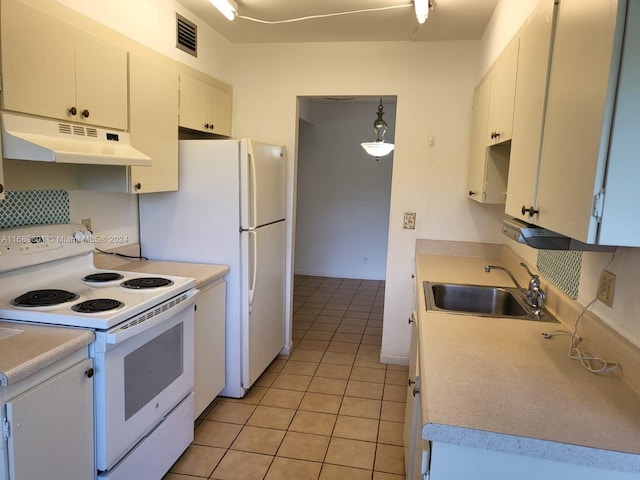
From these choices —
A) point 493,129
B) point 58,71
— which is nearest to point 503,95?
point 493,129

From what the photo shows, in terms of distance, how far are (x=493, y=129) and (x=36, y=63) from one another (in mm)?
2095

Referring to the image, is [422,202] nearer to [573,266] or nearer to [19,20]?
[573,266]

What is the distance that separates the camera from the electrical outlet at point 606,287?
4.74 ft

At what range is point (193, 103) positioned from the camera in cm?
304

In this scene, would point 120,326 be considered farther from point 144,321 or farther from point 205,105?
point 205,105

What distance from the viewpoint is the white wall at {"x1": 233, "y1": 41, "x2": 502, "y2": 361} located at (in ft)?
11.1

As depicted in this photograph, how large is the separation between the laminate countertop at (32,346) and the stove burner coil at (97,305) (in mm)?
100

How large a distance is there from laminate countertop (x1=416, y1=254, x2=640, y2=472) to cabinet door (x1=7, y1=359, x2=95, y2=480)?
3.97 feet

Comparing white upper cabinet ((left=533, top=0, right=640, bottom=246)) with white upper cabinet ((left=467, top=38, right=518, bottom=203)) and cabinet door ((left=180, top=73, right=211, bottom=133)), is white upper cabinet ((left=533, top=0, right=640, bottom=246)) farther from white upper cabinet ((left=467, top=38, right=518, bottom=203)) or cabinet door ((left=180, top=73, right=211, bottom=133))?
cabinet door ((left=180, top=73, right=211, bottom=133))

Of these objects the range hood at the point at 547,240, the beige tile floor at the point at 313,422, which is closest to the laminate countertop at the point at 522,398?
the range hood at the point at 547,240

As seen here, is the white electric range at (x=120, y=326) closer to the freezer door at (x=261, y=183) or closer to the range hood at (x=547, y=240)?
the freezer door at (x=261, y=183)

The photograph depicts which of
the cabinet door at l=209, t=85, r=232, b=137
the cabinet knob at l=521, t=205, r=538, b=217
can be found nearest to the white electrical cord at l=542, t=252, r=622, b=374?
the cabinet knob at l=521, t=205, r=538, b=217

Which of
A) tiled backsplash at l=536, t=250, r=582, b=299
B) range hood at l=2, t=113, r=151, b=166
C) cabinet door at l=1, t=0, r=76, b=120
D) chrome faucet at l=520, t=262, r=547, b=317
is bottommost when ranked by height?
chrome faucet at l=520, t=262, r=547, b=317

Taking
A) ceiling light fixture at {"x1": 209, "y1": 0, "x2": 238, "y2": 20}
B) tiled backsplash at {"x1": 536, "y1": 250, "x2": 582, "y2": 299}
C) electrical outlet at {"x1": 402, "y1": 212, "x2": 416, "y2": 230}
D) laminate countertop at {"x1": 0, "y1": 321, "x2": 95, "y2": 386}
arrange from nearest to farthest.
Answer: laminate countertop at {"x1": 0, "y1": 321, "x2": 95, "y2": 386}, tiled backsplash at {"x1": 536, "y1": 250, "x2": 582, "y2": 299}, ceiling light fixture at {"x1": 209, "y1": 0, "x2": 238, "y2": 20}, electrical outlet at {"x1": 402, "y1": 212, "x2": 416, "y2": 230}
